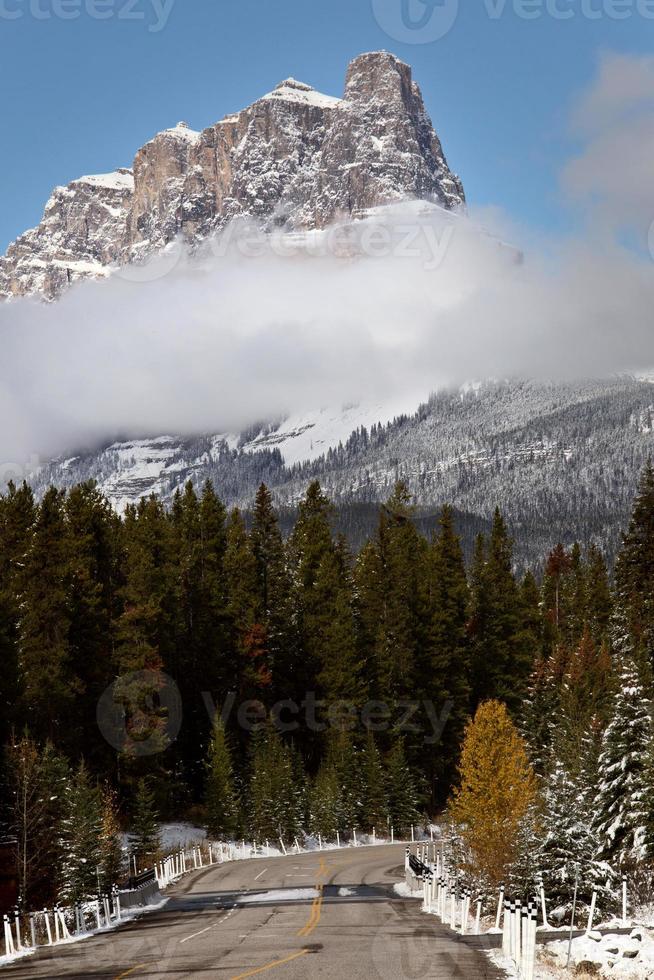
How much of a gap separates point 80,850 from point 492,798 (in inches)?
579

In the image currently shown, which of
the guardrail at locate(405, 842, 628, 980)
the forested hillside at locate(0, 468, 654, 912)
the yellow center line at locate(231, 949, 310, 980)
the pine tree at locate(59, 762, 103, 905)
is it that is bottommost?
the guardrail at locate(405, 842, 628, 980)

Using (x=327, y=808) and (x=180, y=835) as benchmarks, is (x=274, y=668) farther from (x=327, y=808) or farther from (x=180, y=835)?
(x=180, y=835)

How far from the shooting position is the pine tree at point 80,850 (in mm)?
30891

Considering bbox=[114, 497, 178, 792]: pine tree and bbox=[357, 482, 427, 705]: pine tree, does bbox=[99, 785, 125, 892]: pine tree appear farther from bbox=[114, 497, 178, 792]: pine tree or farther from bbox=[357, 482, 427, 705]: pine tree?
bbox=[357, 482, 427, 705]: pine tree

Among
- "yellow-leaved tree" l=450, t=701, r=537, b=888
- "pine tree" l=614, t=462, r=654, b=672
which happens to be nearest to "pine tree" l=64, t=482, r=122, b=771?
"yellow-leaved tree" l=450, t=701, r=537, b=888

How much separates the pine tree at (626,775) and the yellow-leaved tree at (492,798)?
2.78 metres

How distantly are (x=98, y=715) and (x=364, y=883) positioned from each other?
20013 mm

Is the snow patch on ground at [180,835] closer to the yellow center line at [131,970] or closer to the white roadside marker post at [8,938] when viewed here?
the white roadside marker post at [8,938]

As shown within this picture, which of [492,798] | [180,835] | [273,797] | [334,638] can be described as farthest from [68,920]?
[334,638]

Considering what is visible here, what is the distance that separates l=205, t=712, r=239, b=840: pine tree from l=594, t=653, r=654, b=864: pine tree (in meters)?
25.5

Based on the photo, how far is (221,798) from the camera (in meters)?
56.4

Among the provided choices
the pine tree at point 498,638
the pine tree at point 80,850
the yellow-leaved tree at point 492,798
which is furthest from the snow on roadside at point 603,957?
the pine tree at point 498,638

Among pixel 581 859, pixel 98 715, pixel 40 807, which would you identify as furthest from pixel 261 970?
Answer: pixel 98 715

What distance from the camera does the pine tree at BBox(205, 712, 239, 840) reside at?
56.5m
